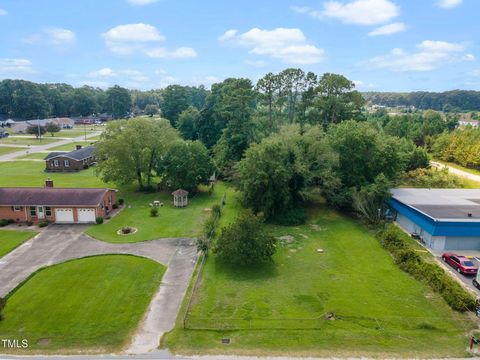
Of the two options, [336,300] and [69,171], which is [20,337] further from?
[69,171]

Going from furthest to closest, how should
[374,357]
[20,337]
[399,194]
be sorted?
[399,194] < [20,337] < [374,357]

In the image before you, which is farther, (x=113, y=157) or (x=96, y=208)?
(x=113, y=157)

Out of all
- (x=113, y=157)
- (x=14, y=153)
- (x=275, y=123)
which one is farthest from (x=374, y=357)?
(x=14, y=153)

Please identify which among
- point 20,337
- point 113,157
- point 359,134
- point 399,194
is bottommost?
point 20,337

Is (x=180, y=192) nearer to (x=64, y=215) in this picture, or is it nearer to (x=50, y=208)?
(x=64, y=215)

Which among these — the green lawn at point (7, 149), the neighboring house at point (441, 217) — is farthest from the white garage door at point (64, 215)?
the green lawn at point (7, 149)

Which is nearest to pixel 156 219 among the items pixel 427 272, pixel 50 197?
pixel 50 197

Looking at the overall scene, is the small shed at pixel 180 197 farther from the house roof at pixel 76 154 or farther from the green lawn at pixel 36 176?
the house roof at pixel 76 154
